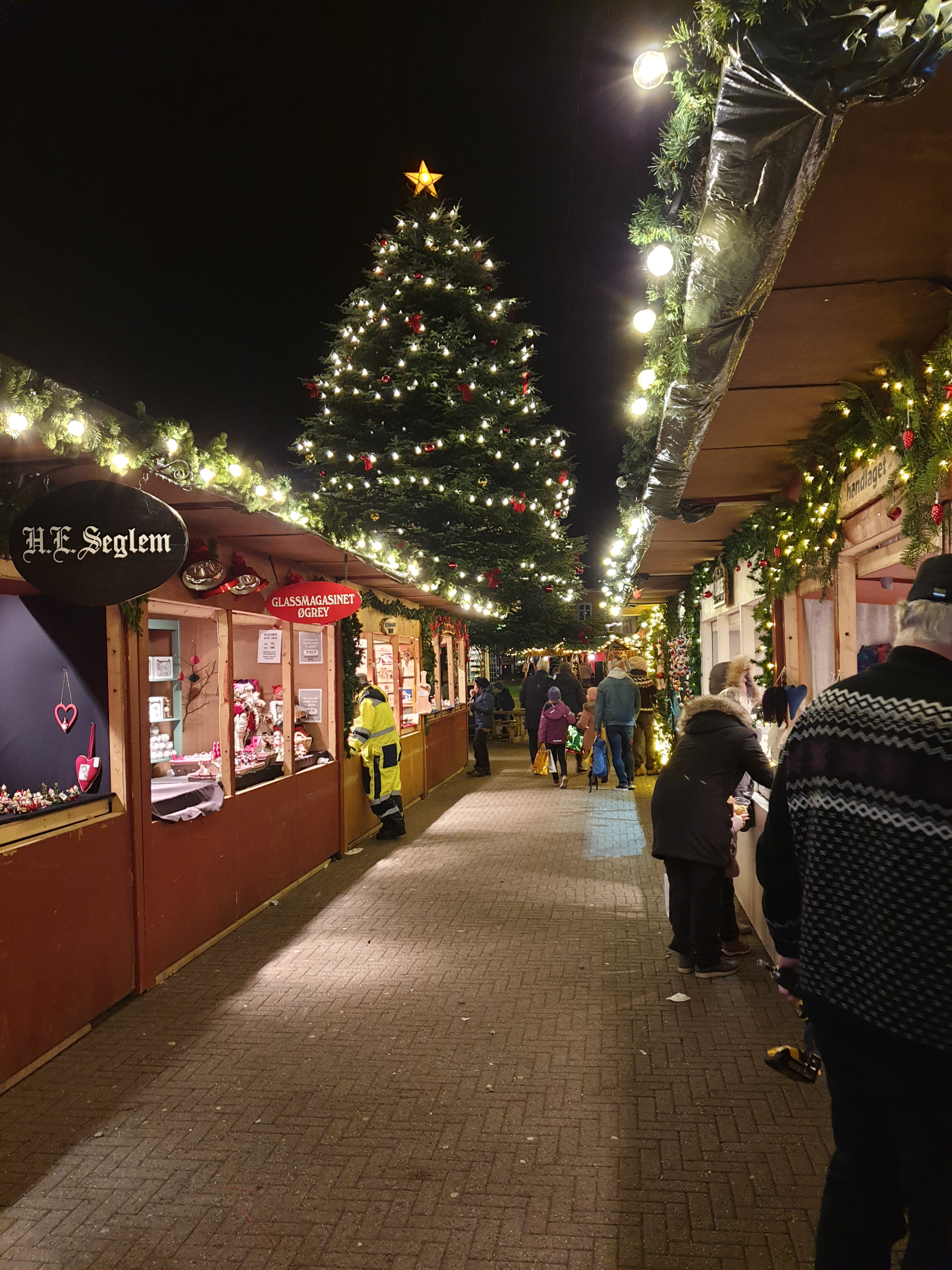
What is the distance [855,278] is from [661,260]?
93 cm

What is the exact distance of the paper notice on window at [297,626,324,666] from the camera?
32.1 feet

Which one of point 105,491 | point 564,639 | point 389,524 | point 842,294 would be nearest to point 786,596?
point 842,294

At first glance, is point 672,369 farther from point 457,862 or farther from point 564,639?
point 564,639

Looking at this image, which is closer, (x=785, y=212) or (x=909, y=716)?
(x=909, y=716)

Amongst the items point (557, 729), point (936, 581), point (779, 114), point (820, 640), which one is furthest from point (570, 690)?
point (779, 114)

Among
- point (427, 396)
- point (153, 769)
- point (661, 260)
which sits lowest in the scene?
point (153, 769)

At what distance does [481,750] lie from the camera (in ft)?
55.3

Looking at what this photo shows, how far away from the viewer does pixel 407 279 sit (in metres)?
18.8

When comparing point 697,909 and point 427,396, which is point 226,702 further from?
point 427,396

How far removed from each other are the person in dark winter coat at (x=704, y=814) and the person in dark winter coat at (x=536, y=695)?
9009 mm

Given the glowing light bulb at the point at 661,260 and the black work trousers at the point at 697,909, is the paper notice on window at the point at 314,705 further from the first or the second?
the glowing light bulb at the point at 661,260

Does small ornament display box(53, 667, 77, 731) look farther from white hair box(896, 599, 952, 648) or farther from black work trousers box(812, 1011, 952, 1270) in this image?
white hair box(896, 599, 952, 648)

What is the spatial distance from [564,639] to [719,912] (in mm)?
22147

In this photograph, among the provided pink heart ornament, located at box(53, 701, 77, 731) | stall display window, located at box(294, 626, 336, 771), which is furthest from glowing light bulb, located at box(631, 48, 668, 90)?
stall display window, located at box(294, 626, 336, 771)
